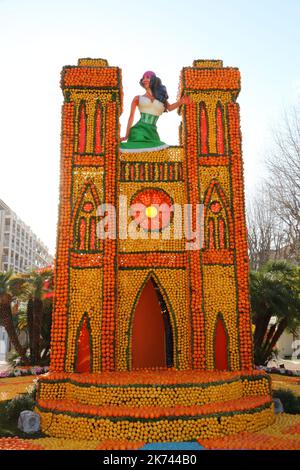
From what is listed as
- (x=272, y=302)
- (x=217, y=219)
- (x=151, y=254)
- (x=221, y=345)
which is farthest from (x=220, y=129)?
(x=272, y=302)

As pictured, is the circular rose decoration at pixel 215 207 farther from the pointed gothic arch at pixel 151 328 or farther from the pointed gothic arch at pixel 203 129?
the pointed gothic arch at pixel 151 328

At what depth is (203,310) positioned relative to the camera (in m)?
9.30

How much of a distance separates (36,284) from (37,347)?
255 cm

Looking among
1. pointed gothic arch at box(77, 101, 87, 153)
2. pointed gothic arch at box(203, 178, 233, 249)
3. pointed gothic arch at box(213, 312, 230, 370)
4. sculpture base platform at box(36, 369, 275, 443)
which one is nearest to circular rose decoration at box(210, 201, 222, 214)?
pointed gothic arch at box(203, 178, 233, 249)

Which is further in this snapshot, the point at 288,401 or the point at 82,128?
the point at 82,128

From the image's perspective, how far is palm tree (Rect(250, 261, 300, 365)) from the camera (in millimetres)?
14516

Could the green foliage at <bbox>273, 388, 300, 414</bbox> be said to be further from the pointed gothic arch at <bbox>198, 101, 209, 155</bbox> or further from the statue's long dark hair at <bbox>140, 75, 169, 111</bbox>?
the statue's long dark hair at <bbox>140, 75, 169, 111</bbox>

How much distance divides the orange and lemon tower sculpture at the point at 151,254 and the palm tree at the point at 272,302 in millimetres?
5567

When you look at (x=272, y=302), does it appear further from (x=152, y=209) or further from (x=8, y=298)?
(x=8, y=298)

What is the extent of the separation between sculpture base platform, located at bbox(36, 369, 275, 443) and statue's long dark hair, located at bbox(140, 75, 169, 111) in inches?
274

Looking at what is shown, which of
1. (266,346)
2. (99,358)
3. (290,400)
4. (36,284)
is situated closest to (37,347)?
(36,284)

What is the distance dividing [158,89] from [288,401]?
8.50m

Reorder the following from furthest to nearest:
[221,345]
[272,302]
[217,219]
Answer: [272,302], [217,219], [221,345]

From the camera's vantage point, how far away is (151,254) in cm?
971
